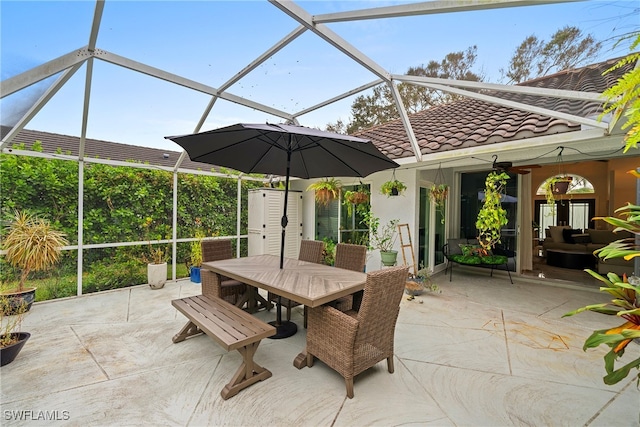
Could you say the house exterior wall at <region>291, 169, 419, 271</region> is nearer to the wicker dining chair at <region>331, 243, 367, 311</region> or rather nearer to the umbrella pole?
the wicker dining chair at <region>331, 243, 367, 311</region>

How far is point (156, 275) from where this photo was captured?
5.29 meters

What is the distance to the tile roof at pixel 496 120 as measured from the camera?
2721 mm

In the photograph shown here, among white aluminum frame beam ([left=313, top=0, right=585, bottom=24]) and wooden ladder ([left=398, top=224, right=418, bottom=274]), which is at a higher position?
white aluminum frame beam ([left=313, top=0, right=585, bottom=24])

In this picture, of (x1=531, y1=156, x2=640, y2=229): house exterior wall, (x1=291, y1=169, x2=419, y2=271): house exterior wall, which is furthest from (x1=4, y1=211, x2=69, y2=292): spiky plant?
(x1=531, y1=156, x2=640, y2=229): house exterior wall

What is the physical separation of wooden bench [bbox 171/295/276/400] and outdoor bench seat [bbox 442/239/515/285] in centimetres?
497

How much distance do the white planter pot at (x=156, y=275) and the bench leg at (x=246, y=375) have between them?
12.2 ft

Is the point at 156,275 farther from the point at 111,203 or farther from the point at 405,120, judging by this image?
the point at 405,120

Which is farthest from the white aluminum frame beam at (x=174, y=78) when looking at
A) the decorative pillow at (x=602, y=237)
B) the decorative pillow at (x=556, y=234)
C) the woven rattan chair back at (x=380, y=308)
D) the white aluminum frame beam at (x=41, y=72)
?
the decorative pillow at (x=602, y=237)

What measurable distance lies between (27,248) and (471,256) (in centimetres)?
782

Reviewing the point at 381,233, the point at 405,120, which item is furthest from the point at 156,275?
the point at 405,120

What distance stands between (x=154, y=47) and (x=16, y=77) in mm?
1407

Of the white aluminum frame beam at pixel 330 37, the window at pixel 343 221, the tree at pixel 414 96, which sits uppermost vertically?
the tree at pixel 414 96

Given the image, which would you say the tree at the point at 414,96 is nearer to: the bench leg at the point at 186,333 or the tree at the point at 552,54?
the tree at the point at 552,54

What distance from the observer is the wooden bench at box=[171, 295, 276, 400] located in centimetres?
232
